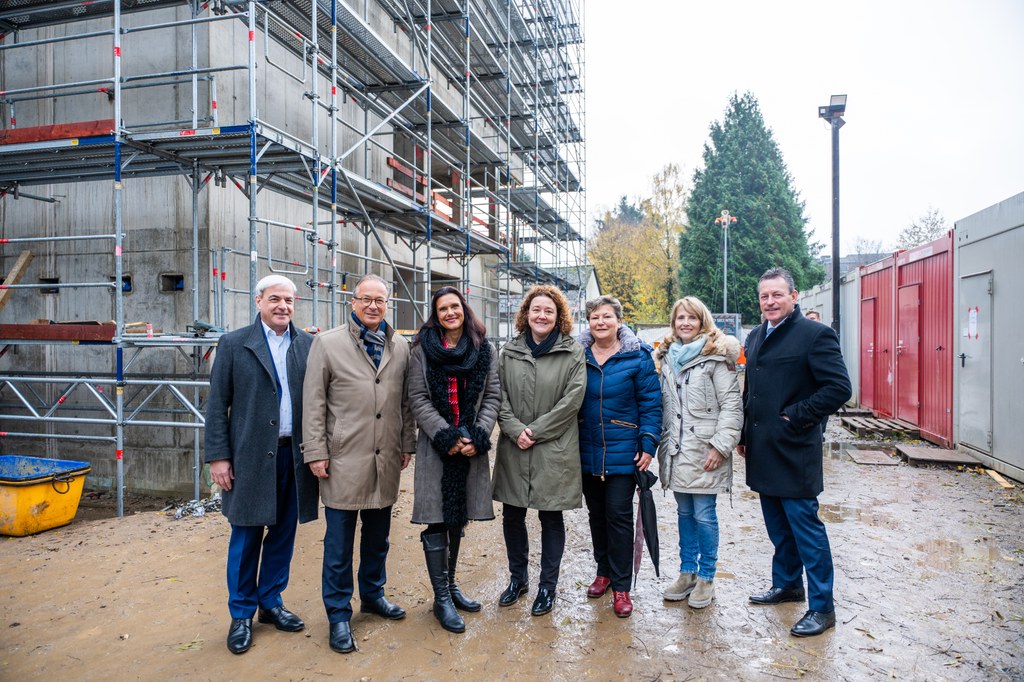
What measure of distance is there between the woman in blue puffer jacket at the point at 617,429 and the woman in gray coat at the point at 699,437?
0.19m

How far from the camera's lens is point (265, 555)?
3541mm

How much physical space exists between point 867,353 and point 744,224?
79.3ft

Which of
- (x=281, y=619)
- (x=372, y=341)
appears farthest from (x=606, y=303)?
(x=281, y=619)

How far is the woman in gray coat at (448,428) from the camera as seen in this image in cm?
355

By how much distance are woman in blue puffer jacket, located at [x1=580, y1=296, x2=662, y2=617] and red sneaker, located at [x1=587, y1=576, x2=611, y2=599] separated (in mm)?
130

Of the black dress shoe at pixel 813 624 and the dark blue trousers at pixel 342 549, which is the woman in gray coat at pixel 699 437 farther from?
the dark blue trousers at pixel 342 549

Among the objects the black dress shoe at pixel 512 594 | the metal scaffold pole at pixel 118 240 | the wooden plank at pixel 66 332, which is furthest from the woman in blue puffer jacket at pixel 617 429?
the wooden plank at pixel 66 332

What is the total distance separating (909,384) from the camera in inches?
413

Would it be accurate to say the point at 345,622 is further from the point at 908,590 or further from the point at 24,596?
the point at 908,590

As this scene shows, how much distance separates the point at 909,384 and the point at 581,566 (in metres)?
8.40

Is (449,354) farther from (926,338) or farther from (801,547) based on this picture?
(926,338)

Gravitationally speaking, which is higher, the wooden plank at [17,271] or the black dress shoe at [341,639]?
the wooden plank at [17,271]

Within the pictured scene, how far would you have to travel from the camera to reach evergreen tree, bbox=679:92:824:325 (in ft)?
114

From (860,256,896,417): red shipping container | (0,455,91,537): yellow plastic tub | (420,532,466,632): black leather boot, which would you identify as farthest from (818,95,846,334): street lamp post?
(0,455,91,537): yellow plastic tub
